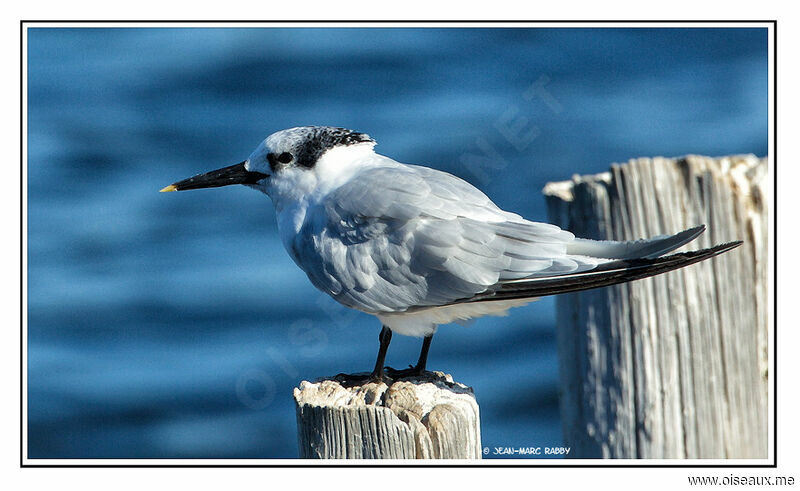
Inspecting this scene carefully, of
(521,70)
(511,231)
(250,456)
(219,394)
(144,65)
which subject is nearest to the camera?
(511,231)

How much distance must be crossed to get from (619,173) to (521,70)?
8.07m

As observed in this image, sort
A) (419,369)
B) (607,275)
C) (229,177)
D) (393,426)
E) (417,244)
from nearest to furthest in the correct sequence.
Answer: (393,426)
(607,275)
(417,244)
(419,369)
(229,177)

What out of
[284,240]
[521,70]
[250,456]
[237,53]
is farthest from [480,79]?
[284,240]

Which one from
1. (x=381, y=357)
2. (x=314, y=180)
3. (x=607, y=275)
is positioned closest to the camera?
(x=607, y=275)

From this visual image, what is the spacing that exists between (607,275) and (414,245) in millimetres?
955

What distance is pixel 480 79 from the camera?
485 inches

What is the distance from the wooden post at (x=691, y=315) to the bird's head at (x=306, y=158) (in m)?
1.24

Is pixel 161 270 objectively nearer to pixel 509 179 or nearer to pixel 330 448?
pixel 509 179

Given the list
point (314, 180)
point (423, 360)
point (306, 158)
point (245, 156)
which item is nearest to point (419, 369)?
point (423, 360)

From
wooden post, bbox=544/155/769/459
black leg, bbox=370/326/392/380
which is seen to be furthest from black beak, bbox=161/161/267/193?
wooden post, bbox=544/155/769/459

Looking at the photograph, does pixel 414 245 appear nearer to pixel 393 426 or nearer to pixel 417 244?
pixel 417 244

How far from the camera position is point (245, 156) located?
11.1 m

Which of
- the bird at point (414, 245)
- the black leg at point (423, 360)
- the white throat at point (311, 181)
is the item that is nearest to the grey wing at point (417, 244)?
the bird at point (414, 245)

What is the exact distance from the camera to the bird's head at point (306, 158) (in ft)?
16.5
